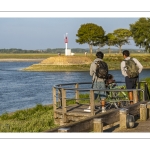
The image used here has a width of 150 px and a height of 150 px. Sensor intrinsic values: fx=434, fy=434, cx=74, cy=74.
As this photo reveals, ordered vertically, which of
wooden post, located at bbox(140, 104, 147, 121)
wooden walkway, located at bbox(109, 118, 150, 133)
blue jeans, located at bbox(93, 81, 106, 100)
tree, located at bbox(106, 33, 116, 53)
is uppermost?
tree, located at bbox(106, 33, 116, 53)

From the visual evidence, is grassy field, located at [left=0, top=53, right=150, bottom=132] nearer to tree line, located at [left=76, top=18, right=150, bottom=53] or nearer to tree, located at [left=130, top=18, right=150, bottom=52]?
tree, located at [left=130, top=18, right=150, bottom=52]

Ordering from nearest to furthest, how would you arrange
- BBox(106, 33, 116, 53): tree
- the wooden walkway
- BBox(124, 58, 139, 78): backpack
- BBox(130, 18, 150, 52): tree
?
1. the wooden walkway
2. BBox(124, 58, 139, 78): backpack
3. BBox(130, 18, 150, 52): tree
4. BBox(106, 33, 116, 53): tree

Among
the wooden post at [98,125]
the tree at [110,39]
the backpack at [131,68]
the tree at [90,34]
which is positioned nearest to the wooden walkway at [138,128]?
the wooden post at [98,125]

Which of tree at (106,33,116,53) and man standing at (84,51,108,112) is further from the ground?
tree at (106,33,116,53)

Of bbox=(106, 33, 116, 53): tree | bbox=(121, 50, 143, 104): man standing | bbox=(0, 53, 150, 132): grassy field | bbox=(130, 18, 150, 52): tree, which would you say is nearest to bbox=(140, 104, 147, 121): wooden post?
bbox=(121, 50, 143, 104): man standing

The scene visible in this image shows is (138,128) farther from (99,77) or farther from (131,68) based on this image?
(131,68)

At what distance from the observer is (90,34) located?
4094 inches

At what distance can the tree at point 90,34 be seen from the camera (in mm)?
104688

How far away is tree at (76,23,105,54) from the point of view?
104688 mm

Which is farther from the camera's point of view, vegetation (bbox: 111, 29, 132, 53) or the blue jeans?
vegetation (bbox: 111, 29, 132, 53)

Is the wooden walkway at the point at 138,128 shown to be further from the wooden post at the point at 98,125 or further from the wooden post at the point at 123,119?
the wooden post at the point at 98,125

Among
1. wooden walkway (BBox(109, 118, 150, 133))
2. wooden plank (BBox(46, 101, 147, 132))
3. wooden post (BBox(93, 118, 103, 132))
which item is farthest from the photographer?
wooden walkway (BBox(109, 118, 150, 133))

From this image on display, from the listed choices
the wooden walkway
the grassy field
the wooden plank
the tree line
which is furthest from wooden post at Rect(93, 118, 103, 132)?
the tree line
